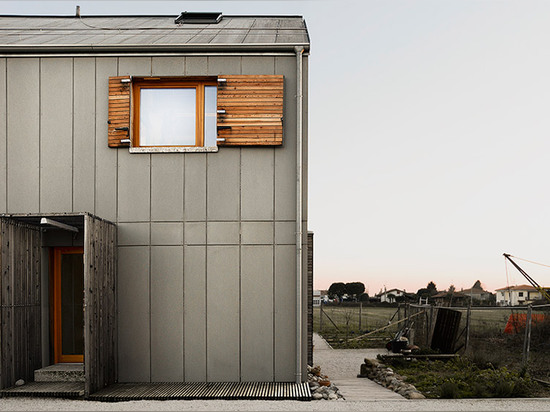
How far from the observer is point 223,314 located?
8445 millimetres

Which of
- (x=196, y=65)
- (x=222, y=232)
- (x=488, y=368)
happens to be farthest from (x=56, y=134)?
(x=488, y=368)

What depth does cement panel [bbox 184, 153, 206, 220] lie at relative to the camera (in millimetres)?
8586

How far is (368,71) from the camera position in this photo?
15133 mm

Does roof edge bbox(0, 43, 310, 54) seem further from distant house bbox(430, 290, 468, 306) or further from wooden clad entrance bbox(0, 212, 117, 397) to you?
distant house bbox(430, 290, 468, 306)

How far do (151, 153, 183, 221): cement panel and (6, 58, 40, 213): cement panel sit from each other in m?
1.88

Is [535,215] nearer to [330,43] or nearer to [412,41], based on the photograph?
[412,41]

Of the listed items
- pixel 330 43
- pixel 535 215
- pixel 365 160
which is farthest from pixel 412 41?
pixel 535 215

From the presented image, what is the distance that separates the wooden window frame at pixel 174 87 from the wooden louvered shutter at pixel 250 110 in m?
0.35

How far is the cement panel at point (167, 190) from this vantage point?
8.59m

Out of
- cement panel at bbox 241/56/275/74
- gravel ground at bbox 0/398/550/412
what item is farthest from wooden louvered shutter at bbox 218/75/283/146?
gravel ground at bbox 0/398/550/412

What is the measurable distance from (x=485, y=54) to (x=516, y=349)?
7792mm

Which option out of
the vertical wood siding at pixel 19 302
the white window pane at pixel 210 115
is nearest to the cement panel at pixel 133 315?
the vertical wood siding at pixel 19 302

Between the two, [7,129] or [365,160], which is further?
[365,160]

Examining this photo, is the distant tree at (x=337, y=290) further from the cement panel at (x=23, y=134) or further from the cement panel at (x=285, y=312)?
the cement panel at (x=23, y=134)
